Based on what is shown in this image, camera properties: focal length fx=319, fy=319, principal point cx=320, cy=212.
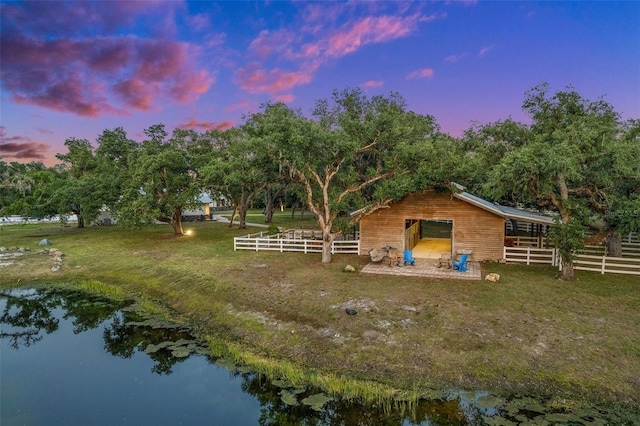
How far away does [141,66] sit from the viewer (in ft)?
66.4

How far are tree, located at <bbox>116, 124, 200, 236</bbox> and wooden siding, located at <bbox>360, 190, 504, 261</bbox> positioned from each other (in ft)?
49.5

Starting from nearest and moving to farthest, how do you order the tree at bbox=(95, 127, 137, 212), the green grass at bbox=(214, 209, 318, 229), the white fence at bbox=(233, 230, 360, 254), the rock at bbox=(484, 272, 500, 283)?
the rock at bbox=(484, 272, 500, 283), the white fence at bbox=(233, 230, 360, 254), the tree at bbox=(95, 127, 137, 212), the green grass at bbox=(214, 209, 318, 229)

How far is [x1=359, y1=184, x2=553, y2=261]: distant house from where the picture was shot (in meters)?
16.0

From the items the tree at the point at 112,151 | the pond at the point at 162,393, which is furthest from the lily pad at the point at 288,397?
the tree at the point at 112,151

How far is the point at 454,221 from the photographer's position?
16531 millimetres

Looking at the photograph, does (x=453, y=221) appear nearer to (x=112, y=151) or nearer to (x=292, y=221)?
(x=292, y=221)

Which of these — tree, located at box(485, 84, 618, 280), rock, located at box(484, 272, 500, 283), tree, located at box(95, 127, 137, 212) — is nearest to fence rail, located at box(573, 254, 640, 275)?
tree, located at box(485, 84, 618, 280)

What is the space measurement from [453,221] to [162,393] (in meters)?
14.7

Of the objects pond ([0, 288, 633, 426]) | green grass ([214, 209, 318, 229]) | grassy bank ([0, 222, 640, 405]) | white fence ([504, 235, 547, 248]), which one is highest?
green grass ([214, 209, 318, 229])

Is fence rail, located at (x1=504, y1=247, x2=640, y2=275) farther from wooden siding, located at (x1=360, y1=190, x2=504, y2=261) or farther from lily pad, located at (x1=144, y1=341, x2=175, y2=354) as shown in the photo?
lily pad, located at (x1=144, y1=341, x2=175, y2=354)

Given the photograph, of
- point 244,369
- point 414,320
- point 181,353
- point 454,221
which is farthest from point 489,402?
point 454,221

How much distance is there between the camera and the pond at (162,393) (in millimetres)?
5992

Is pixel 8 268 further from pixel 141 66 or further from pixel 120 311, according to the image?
pixel 141 66

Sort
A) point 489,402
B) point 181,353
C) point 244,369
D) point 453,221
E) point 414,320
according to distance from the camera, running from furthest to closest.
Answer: point 453,221 → point 414,320 → point 181,353 → point 244,369 → point 489,402
